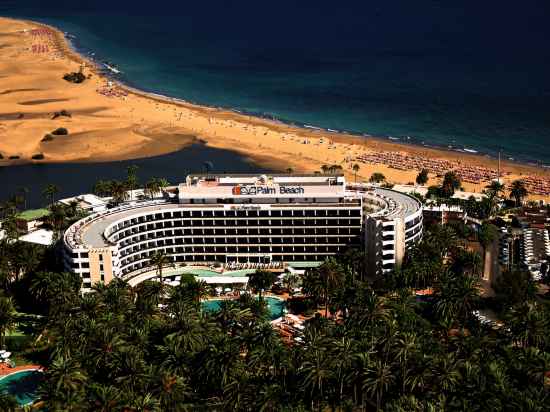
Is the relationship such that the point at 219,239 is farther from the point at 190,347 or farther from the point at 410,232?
the point at 190,347

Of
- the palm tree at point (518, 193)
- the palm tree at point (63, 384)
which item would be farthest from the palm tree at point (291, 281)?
the palm tree at point (518, 193)

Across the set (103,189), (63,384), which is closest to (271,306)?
(63,384)

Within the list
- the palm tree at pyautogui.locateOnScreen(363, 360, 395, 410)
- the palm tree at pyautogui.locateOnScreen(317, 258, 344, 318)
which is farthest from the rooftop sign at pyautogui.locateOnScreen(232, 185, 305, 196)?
the palm tree at pyautogui.locateOnScreen(363, 360, 395, 410)

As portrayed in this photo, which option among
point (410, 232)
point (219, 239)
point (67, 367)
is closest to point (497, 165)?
point (410, 232)

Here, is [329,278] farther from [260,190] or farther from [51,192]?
[51,192]

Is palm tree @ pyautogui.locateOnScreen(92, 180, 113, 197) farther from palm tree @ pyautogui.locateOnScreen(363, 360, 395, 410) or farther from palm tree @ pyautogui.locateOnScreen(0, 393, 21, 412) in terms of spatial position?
palm tree @ pyautogui.locateOnScreen(363, 360, 395, 410)

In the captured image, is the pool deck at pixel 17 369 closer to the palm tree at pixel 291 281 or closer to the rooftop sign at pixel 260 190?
the palm tree at pixel 291 281
